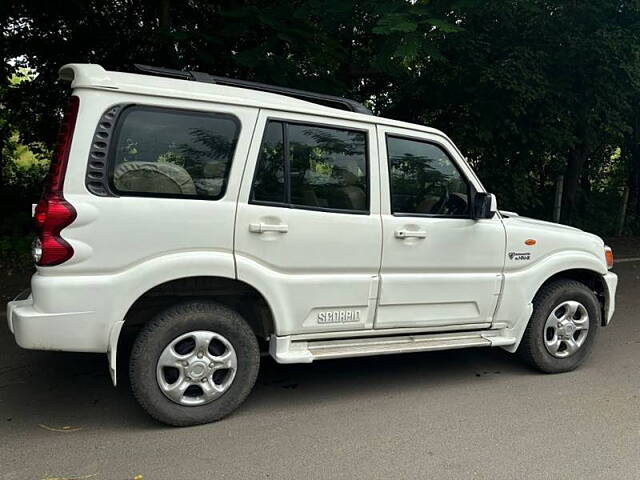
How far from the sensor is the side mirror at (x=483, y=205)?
3.82 m

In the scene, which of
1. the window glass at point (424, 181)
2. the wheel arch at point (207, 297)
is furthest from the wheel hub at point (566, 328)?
the wheel arch at point (207, 297)

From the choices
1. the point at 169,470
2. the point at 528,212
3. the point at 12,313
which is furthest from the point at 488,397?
the point at 528,212

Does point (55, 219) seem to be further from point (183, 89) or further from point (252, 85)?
point (252, 85)

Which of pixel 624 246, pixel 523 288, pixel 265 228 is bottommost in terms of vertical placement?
pixel 523 288

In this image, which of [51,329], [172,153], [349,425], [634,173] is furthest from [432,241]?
[634,173]

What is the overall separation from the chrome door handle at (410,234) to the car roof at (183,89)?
78cm

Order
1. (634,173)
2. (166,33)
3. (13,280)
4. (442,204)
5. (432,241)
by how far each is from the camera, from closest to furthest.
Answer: (432,241)
(442,204)
(13,280)
(166,33)
(634,173)

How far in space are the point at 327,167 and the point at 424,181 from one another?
762mm

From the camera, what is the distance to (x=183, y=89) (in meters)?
3.13

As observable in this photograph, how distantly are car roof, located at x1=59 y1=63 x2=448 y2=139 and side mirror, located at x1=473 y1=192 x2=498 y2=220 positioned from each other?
36.8 inches

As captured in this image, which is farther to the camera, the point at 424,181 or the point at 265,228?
the point at 424,181

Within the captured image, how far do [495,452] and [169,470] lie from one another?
5.97ft

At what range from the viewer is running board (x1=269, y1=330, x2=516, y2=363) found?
11.2ft

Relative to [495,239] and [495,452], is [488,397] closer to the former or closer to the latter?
[495,452]
